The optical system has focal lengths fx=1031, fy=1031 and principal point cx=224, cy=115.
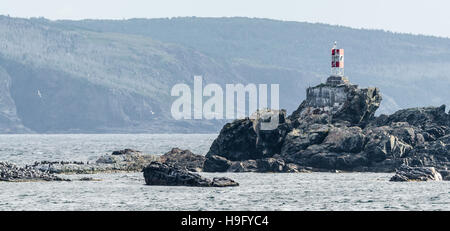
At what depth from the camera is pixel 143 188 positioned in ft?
330

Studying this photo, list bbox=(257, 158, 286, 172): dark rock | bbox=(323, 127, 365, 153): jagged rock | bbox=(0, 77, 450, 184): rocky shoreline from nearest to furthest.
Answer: bbox=(0, 77, 450, 184): rocky shoreline
bbox=(323, 127, 365, 153): jagged rock
bbox=(257, 158, 286, 172): dark rock

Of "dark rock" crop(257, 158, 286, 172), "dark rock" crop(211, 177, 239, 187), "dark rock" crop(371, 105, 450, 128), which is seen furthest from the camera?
"dark rock" crop(371, 105, 450, 128)

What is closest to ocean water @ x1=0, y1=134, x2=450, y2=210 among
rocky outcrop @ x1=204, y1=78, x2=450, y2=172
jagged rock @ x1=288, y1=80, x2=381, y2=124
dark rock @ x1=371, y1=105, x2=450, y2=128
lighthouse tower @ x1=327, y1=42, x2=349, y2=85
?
rocky outcrop @ x1=204, y1=78, x2=450, y2=172

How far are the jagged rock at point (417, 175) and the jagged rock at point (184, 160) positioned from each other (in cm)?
3329

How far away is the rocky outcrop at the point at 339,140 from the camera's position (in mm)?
129413

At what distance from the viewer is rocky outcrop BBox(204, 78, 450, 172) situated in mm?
129413

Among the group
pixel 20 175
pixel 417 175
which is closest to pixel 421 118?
pixel 417 175

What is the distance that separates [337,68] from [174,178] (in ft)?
207

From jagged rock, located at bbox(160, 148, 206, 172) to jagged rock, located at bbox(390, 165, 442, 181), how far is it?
33.3 m

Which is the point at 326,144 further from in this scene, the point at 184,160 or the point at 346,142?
the point at 184,160

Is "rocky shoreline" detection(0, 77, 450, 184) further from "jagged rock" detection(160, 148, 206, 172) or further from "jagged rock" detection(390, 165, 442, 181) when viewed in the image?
"jagged rock" detection(390, 165, 442, 181)

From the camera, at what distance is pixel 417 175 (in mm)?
110562

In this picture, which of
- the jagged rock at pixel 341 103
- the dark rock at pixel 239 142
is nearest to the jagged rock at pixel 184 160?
the dark rock at pixel 239 142
